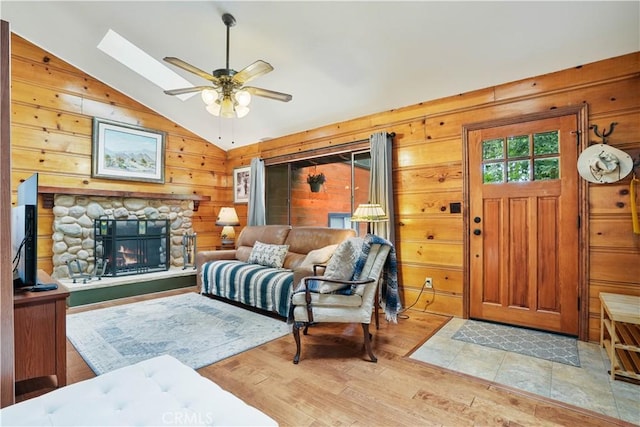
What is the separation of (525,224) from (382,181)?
1.53m

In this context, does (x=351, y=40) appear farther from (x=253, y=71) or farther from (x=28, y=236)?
(x=28, y=236)

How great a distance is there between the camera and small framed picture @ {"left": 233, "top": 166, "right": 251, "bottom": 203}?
5.79m

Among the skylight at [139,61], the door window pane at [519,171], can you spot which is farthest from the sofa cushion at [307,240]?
the skylight at [139,61]

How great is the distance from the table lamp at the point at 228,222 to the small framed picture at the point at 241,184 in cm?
47

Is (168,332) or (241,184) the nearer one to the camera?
(168,332)

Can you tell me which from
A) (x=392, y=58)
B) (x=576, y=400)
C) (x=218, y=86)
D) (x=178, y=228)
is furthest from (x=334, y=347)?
(x=178, y=228)

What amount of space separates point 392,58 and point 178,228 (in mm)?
4314

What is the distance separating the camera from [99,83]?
4.61 meters

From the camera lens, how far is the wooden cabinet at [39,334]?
190cm

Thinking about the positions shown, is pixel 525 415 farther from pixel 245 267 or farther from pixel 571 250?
pixel 245 267

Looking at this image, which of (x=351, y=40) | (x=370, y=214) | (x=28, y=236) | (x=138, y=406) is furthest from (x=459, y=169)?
(x=28, y=236)

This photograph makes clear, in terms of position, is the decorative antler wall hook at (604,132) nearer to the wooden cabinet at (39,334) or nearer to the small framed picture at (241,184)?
the wooden cabinet at (39,334)

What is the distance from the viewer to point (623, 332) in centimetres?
227

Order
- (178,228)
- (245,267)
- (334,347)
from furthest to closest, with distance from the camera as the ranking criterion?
(178,228) → (245,267) → (334,347)
